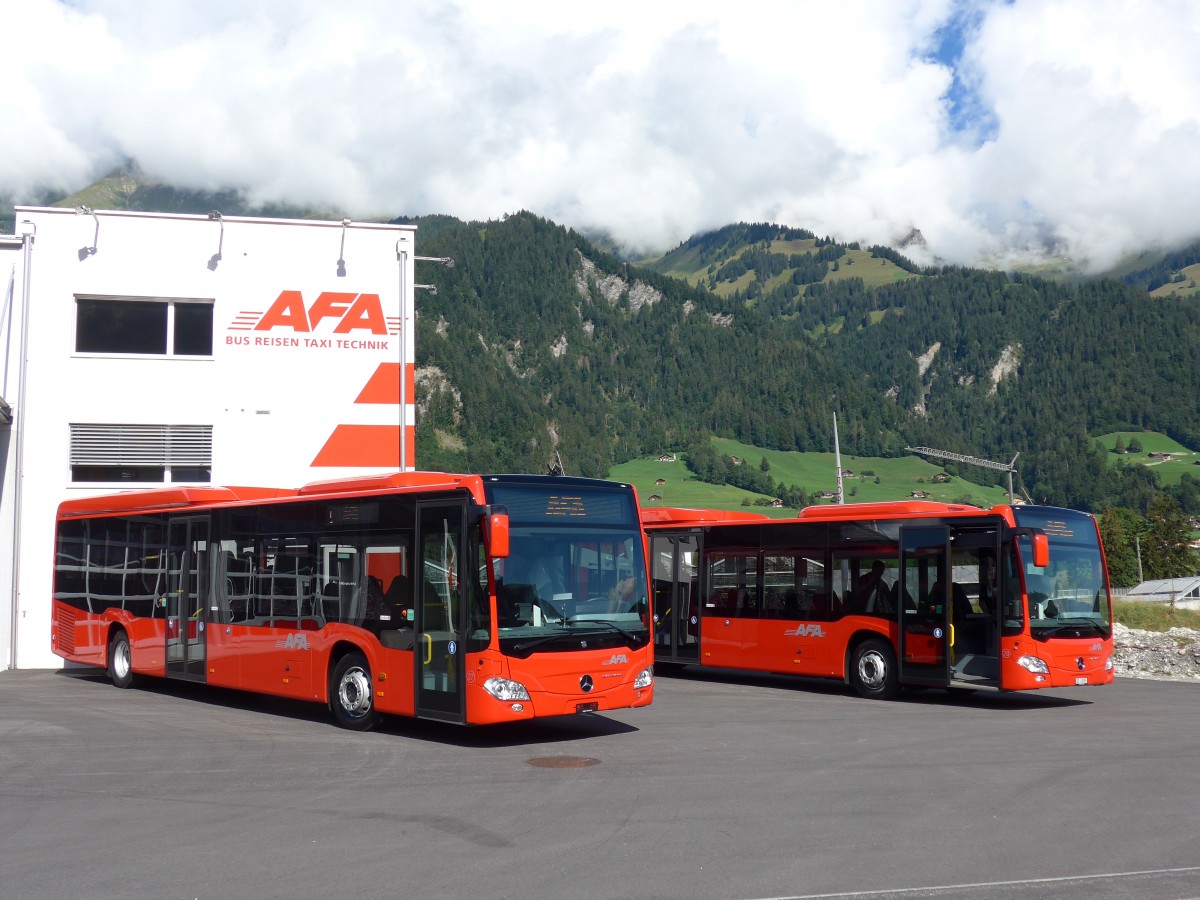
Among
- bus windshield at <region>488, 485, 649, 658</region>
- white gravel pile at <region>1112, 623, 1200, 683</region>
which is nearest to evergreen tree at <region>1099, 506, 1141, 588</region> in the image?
white gravel pile at <region>1112, 623, 1200, 683</region>

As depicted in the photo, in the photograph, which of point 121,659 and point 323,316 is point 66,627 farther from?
point 323,316

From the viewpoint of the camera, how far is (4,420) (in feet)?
78.7

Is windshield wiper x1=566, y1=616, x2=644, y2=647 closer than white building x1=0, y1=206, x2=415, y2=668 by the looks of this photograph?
Yes

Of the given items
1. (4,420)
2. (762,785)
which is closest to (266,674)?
(762,785)

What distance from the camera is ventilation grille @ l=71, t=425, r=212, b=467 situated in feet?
82.1

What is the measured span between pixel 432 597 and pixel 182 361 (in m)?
14.2

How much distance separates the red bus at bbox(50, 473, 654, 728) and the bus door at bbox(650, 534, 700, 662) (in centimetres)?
761

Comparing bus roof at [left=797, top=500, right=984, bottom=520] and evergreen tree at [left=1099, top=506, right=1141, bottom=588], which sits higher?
evergreen tree at [left=1099, top=506, right=1141, bottom=588]

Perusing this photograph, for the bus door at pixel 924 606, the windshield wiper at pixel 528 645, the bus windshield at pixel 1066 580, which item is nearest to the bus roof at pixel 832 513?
the bus door at pixel 924 606

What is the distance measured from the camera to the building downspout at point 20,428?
2416 centimetres

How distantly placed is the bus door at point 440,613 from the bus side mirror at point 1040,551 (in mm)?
8212

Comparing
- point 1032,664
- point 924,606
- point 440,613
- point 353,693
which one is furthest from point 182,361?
point 1032,664

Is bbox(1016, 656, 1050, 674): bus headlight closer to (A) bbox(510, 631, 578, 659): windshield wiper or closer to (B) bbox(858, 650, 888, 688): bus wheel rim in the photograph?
(B) bbox(858, 650, 888, 688): bus wheel rim

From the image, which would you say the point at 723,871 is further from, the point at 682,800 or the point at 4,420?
the point at 4,420
